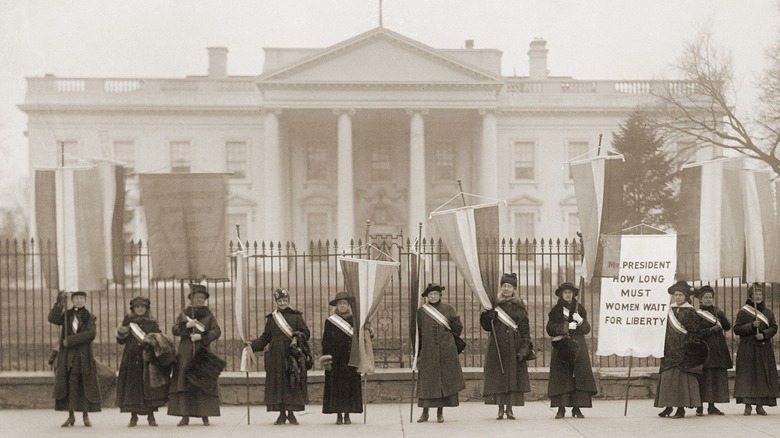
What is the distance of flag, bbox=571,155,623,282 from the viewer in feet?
43.8

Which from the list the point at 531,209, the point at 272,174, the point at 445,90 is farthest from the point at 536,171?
the point at 272,174

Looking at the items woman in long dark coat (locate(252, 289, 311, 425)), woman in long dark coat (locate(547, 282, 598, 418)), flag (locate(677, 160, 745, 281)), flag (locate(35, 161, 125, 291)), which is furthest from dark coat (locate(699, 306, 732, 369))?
flag (locate(35, 161, 125, 291))

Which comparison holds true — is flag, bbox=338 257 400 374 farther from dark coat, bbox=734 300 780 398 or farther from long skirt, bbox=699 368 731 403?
dark coat, bbox=734 300 780 398

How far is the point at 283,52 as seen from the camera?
53.8 meters

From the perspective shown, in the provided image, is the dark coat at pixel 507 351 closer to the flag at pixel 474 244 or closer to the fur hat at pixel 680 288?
the flag at pixel 474 244

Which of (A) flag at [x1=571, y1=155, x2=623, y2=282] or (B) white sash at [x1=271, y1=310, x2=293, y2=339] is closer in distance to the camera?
(B) white sash at [x1=271, y1=310, x2=293, y2=339]

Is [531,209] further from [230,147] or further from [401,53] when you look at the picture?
[230,147]

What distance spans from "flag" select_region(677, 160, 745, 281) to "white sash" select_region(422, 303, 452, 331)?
2.99m

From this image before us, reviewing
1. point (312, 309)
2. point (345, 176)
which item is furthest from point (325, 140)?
point (312, 309)

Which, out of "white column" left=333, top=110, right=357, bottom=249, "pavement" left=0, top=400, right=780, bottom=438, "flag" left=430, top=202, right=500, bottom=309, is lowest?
"pavement" left=0, top=400, right=780, bottom=438

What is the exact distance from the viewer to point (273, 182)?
170ft

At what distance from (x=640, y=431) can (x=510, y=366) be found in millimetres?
1875

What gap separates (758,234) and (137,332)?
301 inches

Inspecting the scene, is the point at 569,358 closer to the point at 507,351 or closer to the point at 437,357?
the point at 507,351
